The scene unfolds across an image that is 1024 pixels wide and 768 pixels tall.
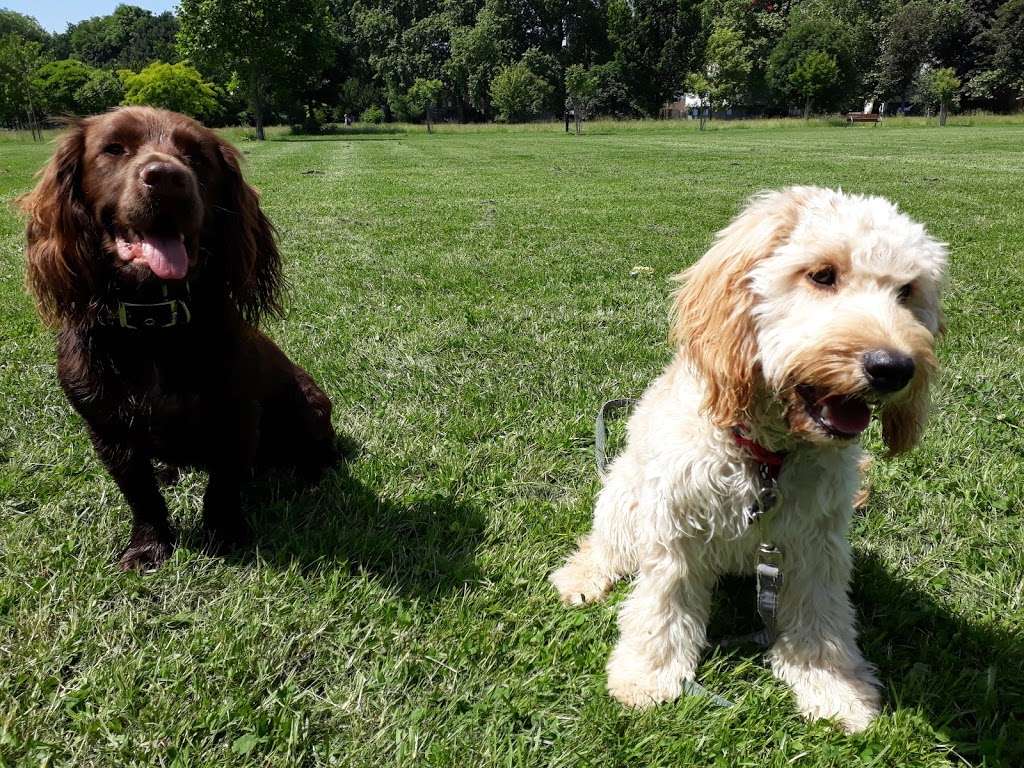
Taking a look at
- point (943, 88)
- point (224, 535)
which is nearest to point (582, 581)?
point (224, 535)

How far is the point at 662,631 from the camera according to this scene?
88.3 inches

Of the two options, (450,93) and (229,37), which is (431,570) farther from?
(450,93)

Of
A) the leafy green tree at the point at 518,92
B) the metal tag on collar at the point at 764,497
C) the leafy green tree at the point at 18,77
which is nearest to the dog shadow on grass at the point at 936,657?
the metal tag on collar at the point at 764,497

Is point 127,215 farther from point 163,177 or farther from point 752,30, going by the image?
point 752,30

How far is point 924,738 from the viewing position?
78.7 inches

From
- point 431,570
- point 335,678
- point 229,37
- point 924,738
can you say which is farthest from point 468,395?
point 229,37

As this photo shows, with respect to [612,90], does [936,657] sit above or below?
below

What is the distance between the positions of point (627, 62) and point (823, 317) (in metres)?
76.3

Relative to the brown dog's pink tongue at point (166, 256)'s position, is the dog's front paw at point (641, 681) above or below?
below

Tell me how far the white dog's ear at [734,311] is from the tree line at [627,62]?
49471 mm

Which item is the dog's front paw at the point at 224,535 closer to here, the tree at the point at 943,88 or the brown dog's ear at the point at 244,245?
the brown dog's ear at the point at 244,245

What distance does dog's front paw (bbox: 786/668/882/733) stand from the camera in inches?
81.8

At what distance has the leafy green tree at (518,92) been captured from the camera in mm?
57219

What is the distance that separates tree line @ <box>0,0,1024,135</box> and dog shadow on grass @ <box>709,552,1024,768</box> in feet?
162
